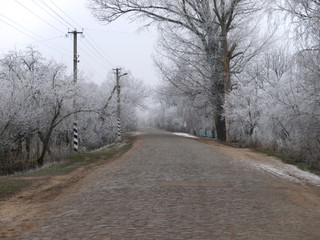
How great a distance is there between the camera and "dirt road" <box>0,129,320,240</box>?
5.84m

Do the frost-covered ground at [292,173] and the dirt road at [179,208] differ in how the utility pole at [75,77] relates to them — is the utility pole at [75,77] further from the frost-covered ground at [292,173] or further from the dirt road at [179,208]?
the frost-covered ground at [292,173]

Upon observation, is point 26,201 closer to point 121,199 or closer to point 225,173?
point 121,199

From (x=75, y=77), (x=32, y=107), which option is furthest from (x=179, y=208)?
(x=75, y=77)

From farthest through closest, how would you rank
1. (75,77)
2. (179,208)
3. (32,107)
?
(75,77)
(32,107)
(179,208)

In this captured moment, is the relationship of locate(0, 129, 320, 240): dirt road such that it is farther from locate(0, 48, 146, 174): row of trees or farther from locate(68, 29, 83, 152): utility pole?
locate(68, 29, 83, 152): utility pole

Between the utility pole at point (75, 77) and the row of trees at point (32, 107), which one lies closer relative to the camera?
the row of trees at point (32, 107)

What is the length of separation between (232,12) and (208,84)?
20.3 feet

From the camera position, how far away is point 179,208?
7465mm

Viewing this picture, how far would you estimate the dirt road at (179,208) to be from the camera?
5.84 metres

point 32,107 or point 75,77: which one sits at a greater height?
point 75,77

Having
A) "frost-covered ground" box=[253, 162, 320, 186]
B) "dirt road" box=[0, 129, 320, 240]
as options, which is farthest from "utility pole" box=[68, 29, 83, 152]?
"frost-covered ground" box=[253, 162, 320, 186]

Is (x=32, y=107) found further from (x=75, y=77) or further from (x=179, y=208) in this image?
(x=179, y=208)

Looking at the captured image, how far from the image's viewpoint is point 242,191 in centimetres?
947

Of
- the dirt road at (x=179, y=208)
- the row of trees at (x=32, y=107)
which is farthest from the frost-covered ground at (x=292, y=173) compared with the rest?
the row of trees at (x=32, y=107)
